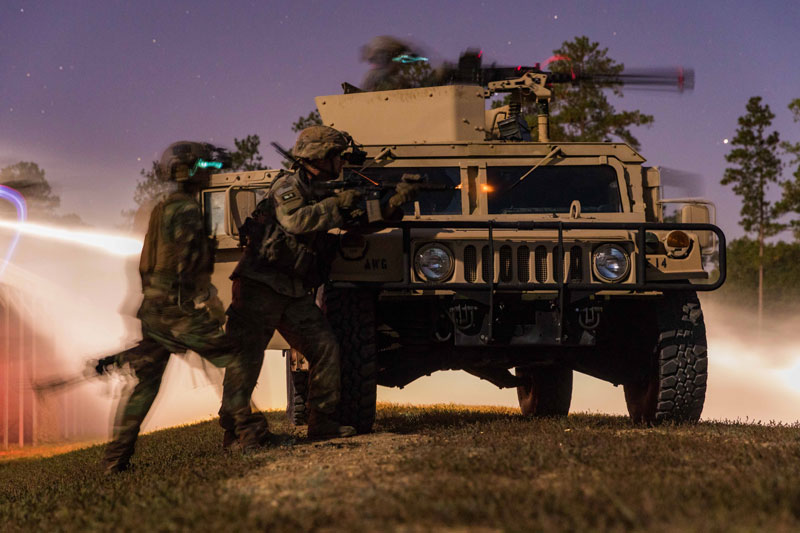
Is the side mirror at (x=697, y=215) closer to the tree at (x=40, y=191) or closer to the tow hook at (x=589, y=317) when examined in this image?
the tow hook at (x=589, y=317)

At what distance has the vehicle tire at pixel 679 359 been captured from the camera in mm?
7363

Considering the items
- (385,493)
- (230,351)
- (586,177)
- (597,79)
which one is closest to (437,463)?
(385,493)

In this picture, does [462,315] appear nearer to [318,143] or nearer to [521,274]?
[521,274]

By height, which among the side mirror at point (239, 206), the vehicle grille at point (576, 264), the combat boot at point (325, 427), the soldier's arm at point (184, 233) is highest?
the side mirror at point (239, 206)

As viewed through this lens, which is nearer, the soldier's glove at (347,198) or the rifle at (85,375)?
the rifle at (85,375)

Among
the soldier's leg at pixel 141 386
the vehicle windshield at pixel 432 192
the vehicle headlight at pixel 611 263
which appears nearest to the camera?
the soldier's leg at pixel 141 386

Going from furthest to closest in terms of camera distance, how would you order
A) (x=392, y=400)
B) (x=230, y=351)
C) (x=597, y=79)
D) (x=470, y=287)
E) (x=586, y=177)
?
(x=392, y=400)
(x=597, y=79)
(x=586, y=177)
(x=470, y=287)
(x=230, y=351)

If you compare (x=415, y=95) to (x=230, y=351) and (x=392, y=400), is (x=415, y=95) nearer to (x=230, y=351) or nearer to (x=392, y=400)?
(x=230, y=351)

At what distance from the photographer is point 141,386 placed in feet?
20.5

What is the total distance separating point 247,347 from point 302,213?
3.08 feet

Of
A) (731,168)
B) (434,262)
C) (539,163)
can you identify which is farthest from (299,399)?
(731,168)

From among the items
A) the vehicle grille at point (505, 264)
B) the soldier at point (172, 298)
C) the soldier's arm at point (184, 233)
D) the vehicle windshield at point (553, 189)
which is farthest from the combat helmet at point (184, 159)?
the vehicle windshield at point (553, 189)

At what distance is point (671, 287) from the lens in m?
7.05

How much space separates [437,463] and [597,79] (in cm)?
885
